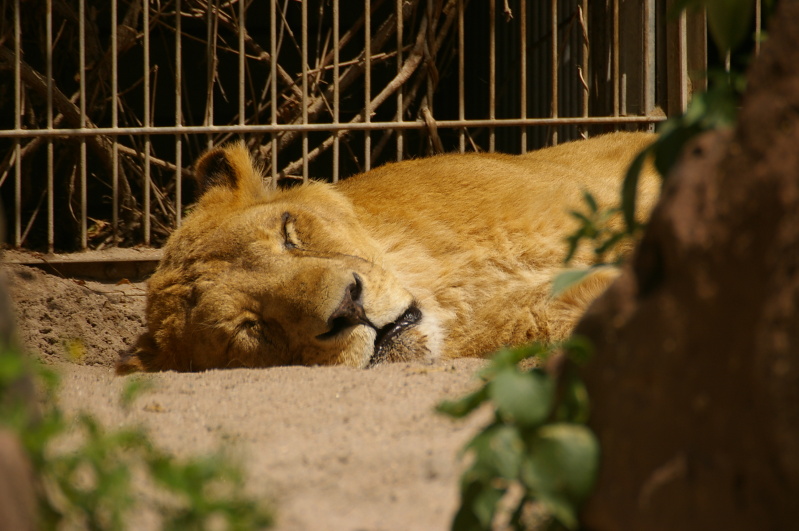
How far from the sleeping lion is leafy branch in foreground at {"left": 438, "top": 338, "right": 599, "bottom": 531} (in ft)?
5.69

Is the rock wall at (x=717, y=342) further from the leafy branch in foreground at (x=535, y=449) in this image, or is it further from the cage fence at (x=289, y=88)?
the cage fence at (x=289, y=88)

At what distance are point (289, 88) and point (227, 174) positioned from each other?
9.30 ft

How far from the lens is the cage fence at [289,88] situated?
Answer: 5621 millimetres

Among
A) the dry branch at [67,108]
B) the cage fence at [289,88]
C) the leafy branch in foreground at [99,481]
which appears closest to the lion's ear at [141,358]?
the cage fence at [289,88]

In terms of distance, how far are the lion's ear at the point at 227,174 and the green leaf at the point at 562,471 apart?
2958 millimetres

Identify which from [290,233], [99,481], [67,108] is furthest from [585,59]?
[99,481]

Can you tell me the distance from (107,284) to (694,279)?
496cm

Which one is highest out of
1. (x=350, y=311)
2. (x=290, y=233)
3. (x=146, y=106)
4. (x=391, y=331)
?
(x=146, y=106)

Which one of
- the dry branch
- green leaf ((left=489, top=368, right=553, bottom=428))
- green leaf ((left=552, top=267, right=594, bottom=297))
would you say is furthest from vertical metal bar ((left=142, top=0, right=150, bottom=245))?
green leaf ((left=489, top=368, right=553, bottom=428))

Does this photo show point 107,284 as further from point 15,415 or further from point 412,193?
point 15,415

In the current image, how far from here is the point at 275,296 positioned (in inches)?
130

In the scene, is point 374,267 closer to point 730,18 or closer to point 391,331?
point 391,331

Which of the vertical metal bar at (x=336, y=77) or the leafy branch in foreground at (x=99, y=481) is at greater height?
the vertical metal bar at (x=336, y=77)

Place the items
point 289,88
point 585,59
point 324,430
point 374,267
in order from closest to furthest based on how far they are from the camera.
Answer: point 324,430 → point 374,267 → point 585,59 → point 289,88
